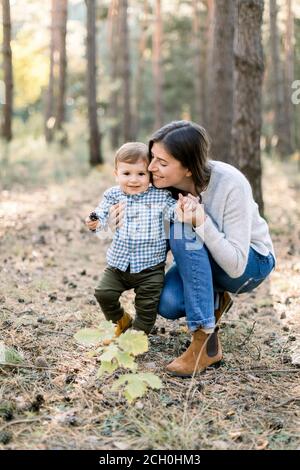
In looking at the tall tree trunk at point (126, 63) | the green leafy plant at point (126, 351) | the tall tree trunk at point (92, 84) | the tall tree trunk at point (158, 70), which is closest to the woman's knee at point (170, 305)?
the green leafy plant at point (126, 351)

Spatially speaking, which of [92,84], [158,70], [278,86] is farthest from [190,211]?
[158,70]

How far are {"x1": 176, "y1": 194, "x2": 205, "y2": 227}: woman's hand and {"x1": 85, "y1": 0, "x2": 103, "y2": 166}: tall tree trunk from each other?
29.7ft

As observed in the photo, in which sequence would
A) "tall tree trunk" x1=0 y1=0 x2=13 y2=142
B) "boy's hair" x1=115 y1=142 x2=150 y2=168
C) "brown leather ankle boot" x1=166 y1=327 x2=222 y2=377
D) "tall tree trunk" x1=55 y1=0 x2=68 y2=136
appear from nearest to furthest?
"brown leather ankle boot" x1=166 y1=327 x2=222 y2=377
"boy's hair" x1=115 y1=142 x2=150 y2=168
"tall tree trunk" x1=0 y1=0 x2=13 y2=142
"tall tree trunk" x1=55 y1=0 x2=68 y2=136

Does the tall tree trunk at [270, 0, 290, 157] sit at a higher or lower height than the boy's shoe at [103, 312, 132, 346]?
higher

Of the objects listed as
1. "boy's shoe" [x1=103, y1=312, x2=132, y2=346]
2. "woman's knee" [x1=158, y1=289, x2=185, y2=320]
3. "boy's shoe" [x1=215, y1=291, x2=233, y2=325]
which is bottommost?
"boy's shoe" [x1=103, y1=312, x2=132, y2=346]

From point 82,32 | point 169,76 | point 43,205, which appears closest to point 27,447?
point 43,205

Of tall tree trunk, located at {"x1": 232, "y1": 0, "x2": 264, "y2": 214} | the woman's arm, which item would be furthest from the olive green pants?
tall tree trunk, located at {"x1": 232, "y1": 0, "x2": 264, "y2": 214}

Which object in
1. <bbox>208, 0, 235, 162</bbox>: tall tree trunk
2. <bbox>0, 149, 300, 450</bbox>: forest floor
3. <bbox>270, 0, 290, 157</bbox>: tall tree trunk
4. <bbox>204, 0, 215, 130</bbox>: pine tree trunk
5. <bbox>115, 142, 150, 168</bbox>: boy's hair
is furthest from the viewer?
<bbox>270, 0, 290, 157</bbox>: tall tree trunk

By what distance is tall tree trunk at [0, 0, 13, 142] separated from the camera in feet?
38.1

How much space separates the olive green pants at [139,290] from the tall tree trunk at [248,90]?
376 cm

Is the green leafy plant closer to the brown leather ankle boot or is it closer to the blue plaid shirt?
the brown leather ankle boot

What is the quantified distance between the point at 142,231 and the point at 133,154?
1.56 ft

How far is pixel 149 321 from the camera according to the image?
3.64m

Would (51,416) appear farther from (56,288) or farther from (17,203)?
→ (17,203)
